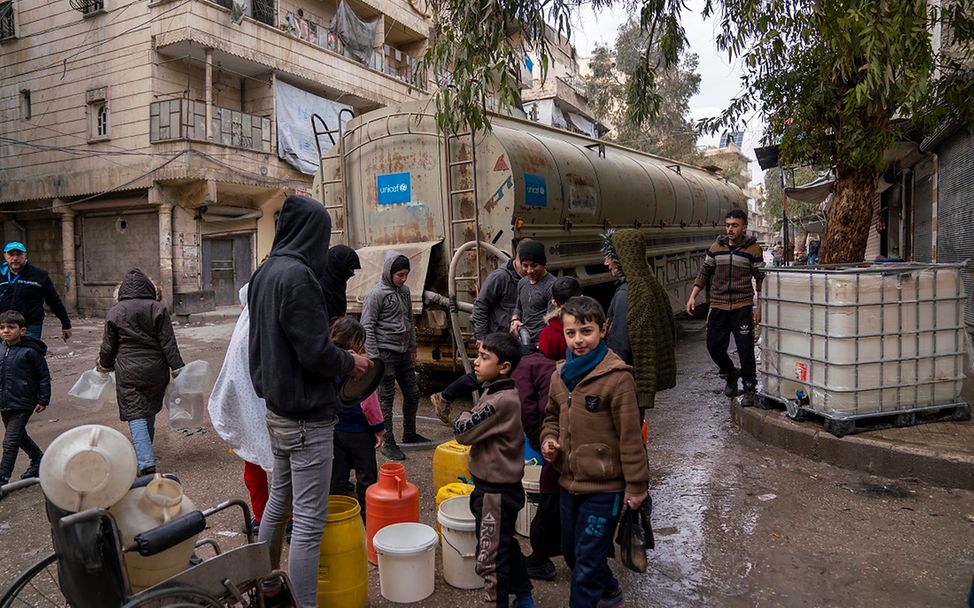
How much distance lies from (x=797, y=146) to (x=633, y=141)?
921 inches

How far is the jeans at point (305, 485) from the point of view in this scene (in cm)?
260

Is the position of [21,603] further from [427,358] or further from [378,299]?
[427,358]

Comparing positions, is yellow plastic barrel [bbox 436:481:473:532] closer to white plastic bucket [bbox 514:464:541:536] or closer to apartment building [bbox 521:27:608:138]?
white plastic bucket [bbox 514:464:541:536]

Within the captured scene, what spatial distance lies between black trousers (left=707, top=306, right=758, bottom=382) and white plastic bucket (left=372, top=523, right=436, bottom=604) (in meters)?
4.03

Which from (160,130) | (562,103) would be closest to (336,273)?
(160,130)

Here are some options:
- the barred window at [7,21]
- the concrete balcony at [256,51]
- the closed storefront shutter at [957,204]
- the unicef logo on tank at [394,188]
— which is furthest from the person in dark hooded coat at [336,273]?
the barred window at [7,21]

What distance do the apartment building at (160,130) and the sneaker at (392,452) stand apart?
40.1ft

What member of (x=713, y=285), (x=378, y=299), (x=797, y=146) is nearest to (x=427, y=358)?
(x=378, y=299)

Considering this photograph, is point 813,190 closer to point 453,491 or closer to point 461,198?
point 461,198

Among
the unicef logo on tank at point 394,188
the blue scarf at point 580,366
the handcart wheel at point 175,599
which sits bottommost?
the handcart wheel at point 175,599

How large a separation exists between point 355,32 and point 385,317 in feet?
56.9

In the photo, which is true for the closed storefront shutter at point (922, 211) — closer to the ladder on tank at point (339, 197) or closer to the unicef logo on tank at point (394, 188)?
the unicef logo on tank at point (394, 188)

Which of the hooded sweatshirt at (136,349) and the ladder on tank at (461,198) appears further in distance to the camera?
the ladder on tank at (461,198)

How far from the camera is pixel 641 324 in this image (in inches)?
147
